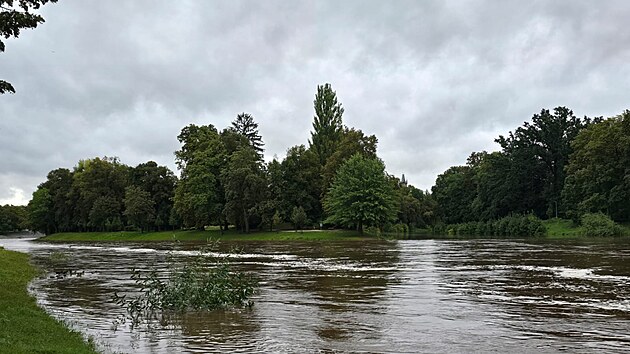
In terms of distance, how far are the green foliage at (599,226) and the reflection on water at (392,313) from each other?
4539 centimetres

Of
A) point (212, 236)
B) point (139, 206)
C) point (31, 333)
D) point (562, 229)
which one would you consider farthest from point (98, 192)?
point (31, 333)

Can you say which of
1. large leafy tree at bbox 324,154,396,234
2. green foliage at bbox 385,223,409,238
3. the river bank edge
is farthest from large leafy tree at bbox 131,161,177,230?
green foliage at bbox 385,223,409,238

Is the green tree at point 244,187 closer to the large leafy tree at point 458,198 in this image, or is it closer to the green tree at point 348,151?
the green tree at point 348,151

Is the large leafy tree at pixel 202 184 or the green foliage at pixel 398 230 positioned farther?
the green foliage at pixel 398 230

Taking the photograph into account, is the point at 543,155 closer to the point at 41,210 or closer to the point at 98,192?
the point at 98,192

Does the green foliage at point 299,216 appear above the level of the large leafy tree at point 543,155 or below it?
below

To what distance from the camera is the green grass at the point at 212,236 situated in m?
73.7

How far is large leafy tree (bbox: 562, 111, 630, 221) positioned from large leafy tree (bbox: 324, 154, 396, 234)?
91.0 ft

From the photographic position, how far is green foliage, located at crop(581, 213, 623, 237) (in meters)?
69.2

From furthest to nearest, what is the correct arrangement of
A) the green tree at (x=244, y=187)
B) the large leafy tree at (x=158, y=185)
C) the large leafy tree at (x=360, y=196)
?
the large leafy tree at (x=158, y=185), the green tree at (x=244, y=187), the large leafy tree at (x=360, y=196)

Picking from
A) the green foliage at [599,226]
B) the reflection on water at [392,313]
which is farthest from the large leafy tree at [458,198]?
the reflection on water at [392,313]

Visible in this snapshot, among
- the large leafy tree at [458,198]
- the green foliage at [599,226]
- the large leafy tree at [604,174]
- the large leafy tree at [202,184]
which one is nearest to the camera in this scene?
the green foliage at [599,226]

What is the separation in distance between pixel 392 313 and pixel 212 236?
70.5 meters

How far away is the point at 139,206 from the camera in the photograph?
9600cm
